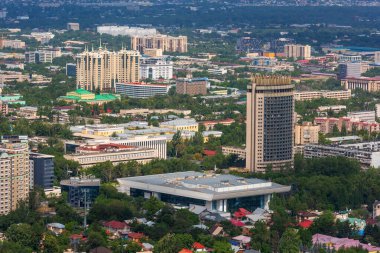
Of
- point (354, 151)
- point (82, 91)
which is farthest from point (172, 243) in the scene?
point (82, 91)

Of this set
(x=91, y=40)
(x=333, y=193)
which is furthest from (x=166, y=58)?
(x=333, y=193)

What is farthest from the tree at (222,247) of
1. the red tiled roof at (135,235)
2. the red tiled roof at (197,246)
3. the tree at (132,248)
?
the red tiled roof at (135,235)

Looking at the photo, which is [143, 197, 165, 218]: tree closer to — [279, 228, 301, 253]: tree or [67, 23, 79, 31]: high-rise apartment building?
[279, 228, 301, 253]: tree

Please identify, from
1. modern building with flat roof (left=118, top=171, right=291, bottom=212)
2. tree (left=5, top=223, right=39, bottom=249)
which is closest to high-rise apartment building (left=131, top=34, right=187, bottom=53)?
modern building with flat roof (left=118, top=171, right=291, bottom=212)

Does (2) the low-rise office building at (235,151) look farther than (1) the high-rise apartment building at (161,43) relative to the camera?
No

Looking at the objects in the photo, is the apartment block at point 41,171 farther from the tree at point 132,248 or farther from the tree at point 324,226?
the tree at point 324,226

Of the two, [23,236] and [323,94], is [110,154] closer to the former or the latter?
[23,236]

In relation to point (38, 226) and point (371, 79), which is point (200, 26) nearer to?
point (371, 79)
